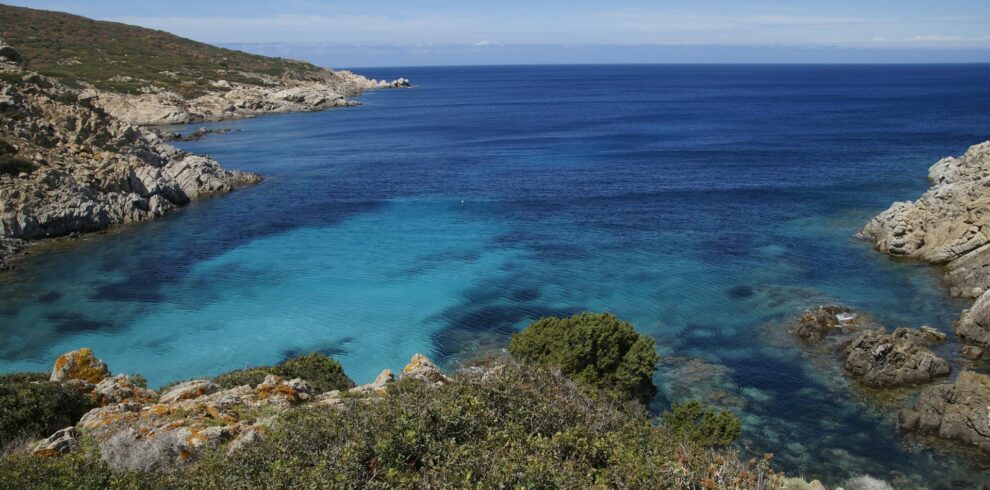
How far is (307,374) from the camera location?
23906mm

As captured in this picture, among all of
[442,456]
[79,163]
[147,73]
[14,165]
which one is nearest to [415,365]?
[442,456]

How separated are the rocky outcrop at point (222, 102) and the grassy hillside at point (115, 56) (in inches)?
128

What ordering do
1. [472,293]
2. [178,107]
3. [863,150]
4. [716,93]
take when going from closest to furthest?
[472,293]
[863,150]
[178,107]
[716,93]

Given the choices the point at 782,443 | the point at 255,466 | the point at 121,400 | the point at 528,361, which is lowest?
the point at 782,443

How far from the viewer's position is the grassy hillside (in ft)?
424

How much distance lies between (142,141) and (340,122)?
6422cm

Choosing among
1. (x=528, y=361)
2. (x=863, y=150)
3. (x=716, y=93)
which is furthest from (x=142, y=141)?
(x=716, y=93)

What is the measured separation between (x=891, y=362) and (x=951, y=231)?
1990cm

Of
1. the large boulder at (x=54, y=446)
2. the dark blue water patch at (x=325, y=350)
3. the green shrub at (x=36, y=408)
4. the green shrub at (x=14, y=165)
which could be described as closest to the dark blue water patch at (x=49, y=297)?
the dark blue water patch at (x=325, y=350)

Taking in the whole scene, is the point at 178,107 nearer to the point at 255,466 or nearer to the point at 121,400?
the point at 121,400

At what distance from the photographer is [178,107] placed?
12925 centimetres

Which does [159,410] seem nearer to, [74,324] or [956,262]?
[74,324]

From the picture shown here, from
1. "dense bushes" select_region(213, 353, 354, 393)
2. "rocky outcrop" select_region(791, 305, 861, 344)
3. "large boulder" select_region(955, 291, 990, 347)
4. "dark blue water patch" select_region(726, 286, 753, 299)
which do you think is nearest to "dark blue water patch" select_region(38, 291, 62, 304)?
"dense bushes" select_region(213, 353, 354, 393)

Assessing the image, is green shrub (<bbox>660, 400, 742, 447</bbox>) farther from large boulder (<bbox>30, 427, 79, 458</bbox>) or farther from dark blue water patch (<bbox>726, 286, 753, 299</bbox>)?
large boulder (<bbox>30, 427, 79, 458</bbox>)
